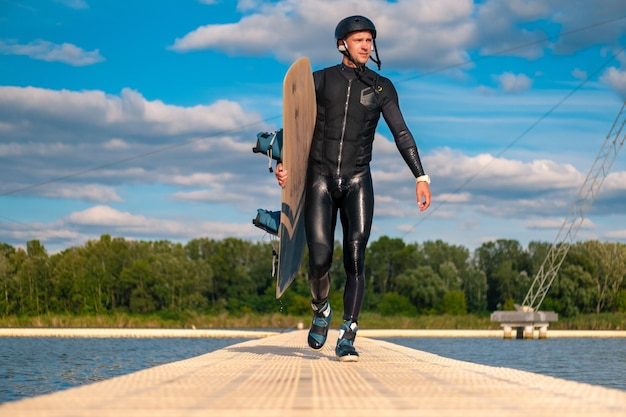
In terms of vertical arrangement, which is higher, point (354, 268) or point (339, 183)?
point (339, 183)

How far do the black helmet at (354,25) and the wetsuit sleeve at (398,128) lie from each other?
0.61 metres

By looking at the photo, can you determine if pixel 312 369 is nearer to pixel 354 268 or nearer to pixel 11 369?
pixel 354 268

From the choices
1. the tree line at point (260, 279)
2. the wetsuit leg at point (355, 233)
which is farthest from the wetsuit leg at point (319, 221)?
the tree line at point (260, 279)

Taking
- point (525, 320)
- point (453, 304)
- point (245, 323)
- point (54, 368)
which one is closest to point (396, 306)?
point (453, 304)

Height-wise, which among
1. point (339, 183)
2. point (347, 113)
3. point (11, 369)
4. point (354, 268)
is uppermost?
point (347, 113)

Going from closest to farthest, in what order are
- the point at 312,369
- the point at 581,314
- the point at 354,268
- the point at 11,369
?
1. the point at 312,369
2. the point at 354,268
3. the point at 11,369
4. the point at 581,314

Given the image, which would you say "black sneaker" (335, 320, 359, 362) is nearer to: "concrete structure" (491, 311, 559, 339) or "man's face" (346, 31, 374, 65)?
"man's face" (346, 31, 374, 65)

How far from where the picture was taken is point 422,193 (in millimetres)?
8141

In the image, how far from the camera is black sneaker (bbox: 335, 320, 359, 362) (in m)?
7.63

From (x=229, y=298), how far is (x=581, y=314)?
124 ft

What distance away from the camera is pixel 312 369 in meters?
6.56

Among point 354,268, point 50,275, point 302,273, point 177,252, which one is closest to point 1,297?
point 50,275

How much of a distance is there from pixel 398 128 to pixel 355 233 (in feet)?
3.73

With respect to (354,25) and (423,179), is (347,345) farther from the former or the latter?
(354,25)
